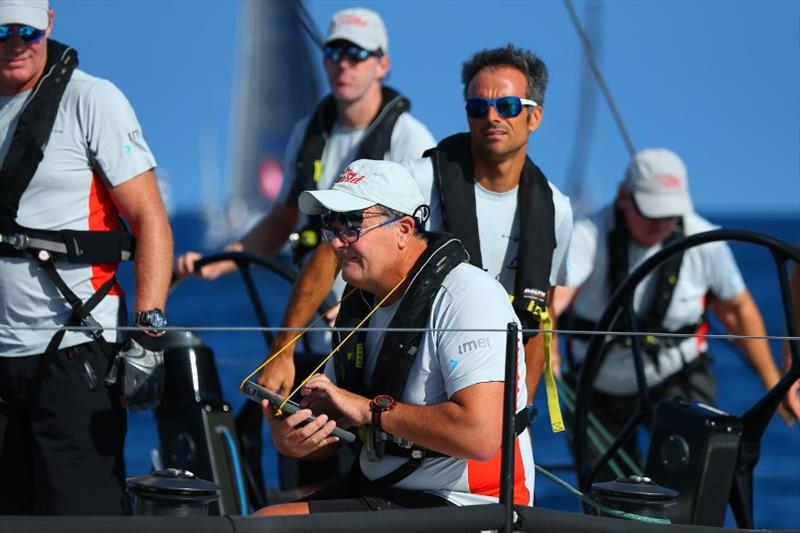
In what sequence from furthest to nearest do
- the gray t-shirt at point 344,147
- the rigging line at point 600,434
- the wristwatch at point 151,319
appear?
1. the rigging line at point 600,434
2. the gray t-shirt at point 344,147
3. the wristwatch at point 151,319

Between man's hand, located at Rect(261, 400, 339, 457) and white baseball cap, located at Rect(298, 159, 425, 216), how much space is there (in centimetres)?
38

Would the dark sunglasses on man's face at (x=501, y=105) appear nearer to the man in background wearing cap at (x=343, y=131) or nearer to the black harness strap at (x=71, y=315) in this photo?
the man in background wearing cap at (x=343, y=131)

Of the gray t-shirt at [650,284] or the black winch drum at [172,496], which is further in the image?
the gray t-shirt at [650,284]

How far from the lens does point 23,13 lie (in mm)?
3150

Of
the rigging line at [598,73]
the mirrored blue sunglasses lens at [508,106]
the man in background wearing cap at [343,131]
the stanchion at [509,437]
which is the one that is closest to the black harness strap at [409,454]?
the stanchion at [509,437]

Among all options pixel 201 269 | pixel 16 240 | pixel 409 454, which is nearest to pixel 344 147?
pixel 201 269

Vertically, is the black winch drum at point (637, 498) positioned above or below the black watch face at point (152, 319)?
below

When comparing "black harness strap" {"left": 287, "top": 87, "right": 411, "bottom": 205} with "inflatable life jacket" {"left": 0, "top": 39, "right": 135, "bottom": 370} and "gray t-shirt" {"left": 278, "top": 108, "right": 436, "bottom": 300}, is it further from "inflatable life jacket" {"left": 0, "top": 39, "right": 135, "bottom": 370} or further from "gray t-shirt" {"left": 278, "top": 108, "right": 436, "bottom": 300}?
"inflatable life jacket" {"left": 0, "top": 39, "right": 135, "bottom": 370}

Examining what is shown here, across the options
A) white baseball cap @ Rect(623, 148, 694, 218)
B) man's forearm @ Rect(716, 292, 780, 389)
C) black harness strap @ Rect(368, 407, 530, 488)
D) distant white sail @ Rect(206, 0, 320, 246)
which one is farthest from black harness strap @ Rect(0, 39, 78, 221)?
distant white sail @ Rect(206, 0, 320, 246)

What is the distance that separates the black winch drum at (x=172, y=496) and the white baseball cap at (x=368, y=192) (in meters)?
0.56

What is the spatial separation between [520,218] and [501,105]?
27 cm

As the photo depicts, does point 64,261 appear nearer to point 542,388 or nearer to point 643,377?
point 643,377

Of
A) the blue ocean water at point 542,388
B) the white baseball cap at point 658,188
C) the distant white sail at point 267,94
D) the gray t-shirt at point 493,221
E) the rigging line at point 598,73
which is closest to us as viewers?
the gray t-shirt at point 493,221

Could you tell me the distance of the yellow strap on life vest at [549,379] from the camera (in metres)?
2.91
